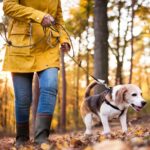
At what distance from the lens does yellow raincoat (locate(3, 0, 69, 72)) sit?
Result: 5.62 meters

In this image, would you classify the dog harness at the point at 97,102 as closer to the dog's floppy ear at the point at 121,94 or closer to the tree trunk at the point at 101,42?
the dog's floppy ear at the point at 121,94

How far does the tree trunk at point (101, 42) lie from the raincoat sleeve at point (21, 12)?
9.37 meters

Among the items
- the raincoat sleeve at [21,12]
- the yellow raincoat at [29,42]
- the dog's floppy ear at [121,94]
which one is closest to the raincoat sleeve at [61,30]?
the yellow raincoat at [29,42]

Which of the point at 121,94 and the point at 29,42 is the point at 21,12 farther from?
the point at 121,94

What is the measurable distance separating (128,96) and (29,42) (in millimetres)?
2548

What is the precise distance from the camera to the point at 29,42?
5.73 metres

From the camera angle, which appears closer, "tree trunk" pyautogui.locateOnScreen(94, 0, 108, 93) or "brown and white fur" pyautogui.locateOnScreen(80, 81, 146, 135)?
"brown and white fur" pyautogui.locateOnScreen(80, 81, 146, 135)

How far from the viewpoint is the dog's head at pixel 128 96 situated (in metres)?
7.59

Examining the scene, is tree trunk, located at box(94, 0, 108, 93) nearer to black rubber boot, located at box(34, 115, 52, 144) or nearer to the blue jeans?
the blue jeans

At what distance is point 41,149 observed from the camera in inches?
199

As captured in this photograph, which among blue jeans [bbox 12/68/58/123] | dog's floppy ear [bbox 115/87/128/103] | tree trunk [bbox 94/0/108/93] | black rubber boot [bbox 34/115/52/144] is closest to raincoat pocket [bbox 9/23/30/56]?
blue jeans [bbox 12/68/58/123]

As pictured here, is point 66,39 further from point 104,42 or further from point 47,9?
point 104,42

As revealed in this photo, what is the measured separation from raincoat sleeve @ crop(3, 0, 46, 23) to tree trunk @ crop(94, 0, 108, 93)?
9368 mm

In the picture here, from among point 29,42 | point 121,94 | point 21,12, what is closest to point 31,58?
point 29,42
